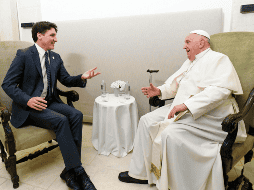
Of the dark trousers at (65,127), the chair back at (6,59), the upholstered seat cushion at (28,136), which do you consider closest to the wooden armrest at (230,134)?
the dark trousers at (65,127)

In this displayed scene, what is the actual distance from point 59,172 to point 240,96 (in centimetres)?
192

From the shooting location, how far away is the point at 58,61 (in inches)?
85.2

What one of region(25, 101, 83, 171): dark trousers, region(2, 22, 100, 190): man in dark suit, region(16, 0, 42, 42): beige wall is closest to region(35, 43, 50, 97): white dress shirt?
region(2, 22, 100, 190): man in dark suit

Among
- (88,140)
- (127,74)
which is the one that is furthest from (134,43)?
(88,140)

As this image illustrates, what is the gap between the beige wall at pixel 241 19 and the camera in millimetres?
2016

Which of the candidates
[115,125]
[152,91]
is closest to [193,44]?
[152,91]

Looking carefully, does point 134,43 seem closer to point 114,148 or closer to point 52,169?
point 114,148

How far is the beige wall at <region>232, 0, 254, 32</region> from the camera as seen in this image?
2016 millimetres

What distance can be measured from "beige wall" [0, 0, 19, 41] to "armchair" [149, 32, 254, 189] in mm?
2919

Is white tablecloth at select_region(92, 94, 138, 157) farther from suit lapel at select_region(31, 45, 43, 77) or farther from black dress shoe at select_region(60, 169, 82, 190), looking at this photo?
suit lapel at select_region(31, 45, 43, 77)

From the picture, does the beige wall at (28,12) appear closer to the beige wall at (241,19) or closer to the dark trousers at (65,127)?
the dark trousers at (65,127)

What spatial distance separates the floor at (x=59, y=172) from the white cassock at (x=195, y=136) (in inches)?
10.6

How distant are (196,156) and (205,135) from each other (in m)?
0.20

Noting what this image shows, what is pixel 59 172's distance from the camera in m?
1.93
